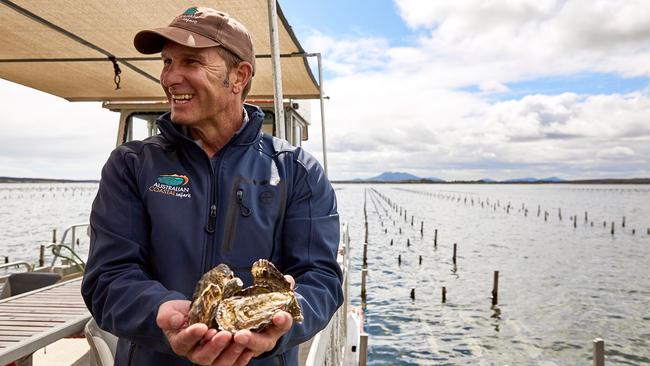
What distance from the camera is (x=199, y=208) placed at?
6.59ft

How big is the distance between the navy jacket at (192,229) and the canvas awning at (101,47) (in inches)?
100

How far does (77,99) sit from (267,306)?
811 cm

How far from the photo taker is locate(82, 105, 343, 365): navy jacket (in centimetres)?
194

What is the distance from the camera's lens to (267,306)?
1654mm

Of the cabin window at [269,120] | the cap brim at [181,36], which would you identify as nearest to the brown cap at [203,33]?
the cap brim at [181,36]

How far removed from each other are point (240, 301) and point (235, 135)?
0.78 metres

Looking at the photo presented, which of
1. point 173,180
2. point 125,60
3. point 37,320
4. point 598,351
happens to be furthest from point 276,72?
point 598,351

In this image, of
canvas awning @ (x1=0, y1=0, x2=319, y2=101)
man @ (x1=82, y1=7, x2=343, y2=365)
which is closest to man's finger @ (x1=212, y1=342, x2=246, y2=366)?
man @ (x1=82, y1=7, x2=343, y2=365)

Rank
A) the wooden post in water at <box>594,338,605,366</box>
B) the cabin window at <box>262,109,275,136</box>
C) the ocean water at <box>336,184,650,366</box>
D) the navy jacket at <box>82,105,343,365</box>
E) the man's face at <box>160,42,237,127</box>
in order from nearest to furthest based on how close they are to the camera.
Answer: the navy jacket at <box>82,105,343,365</box> < the man's face at <box>160,42,237,127</box> < the cabin window at <box>262,109,275,136</box> < the wooden post in water at <box>594,338,605,366</box> < the ocean water at <box>336,184,650,366</box>

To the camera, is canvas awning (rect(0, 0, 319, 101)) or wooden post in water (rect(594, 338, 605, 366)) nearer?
canvas awning (rect(0, 0, 319, 101))

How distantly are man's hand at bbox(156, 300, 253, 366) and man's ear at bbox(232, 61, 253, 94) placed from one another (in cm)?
101

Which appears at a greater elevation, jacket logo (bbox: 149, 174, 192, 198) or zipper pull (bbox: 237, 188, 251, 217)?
jacket logo (bbox: 149, 174, 192, 198)

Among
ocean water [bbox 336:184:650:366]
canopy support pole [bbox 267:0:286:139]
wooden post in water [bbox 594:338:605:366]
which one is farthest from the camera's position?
ocean water [bbox 336:184:650:366]

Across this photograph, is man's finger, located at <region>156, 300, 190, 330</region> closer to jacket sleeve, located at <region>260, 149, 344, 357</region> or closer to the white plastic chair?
jacket sleeve, located at <region>260, 149, 344, 357</region>
